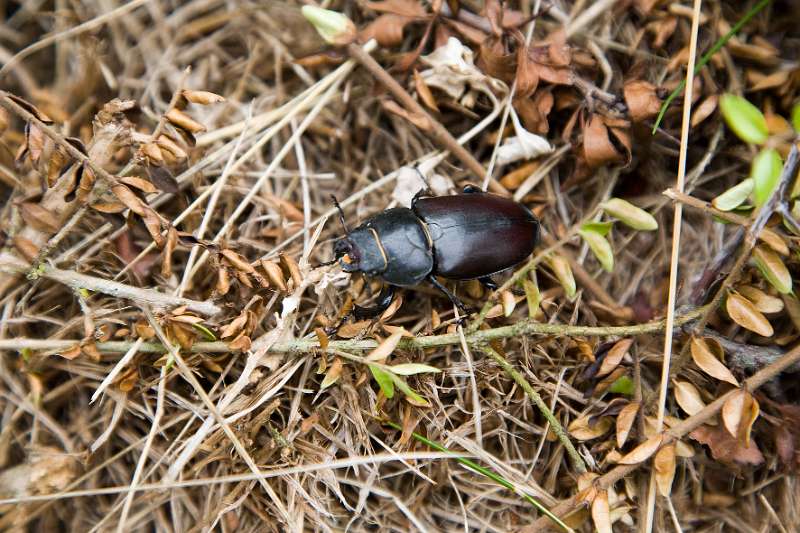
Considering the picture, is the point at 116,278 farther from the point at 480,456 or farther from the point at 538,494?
the point at 538,494

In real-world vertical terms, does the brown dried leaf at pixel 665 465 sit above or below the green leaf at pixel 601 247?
below

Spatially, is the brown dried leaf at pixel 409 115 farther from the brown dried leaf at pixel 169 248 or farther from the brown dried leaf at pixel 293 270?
the brown dried leaf at pixel 169 248

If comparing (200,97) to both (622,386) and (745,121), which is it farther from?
(622,386)

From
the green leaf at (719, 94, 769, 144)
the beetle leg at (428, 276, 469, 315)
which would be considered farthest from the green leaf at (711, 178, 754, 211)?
the beetle leg at (428, 276, 469, 315)

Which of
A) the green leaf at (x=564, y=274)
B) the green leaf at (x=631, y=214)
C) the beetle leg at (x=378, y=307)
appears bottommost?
the beetle leg at (x=378, y=307)

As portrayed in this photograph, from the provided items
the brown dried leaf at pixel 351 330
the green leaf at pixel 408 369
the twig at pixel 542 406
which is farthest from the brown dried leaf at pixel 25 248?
the twig at pixel 542 406

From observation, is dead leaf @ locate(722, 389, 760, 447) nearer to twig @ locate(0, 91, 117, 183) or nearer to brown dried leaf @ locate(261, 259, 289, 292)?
brown dried leaf @ locate(261, 259, 289, 292)
